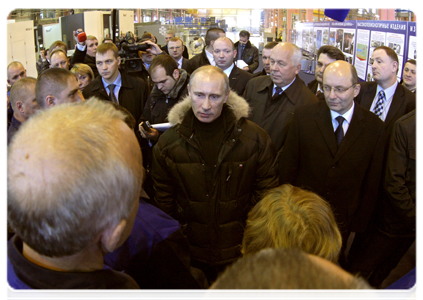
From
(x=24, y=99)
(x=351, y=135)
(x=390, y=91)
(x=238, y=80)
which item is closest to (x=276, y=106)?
(x=351, y=135)

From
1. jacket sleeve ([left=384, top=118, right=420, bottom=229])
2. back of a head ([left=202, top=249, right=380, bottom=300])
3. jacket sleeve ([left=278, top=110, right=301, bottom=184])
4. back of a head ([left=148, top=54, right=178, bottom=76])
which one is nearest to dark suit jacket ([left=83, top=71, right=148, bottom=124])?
back of a head ([left=148, top=54, right=178, bottom=76])

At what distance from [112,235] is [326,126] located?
1958 mm

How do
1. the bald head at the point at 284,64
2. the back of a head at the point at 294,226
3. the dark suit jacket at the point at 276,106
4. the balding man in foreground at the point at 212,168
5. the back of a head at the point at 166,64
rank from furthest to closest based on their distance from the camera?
the back of a head at the point at 166,64 → the bald head at the point at 284,64 → the dark suit jacket at the point at 276,106 → the balding man in foreground at the point at 212,168 → the back of a head at the point at 294,226

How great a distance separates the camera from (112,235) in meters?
0.76

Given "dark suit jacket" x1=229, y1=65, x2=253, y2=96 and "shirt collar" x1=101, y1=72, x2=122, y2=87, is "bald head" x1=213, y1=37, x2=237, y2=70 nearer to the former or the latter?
"dark suit jacket" x1=229, y1=65, x2=253, y2=96

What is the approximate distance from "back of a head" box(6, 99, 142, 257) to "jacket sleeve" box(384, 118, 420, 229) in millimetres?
2096

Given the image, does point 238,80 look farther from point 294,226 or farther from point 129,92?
point 294,226

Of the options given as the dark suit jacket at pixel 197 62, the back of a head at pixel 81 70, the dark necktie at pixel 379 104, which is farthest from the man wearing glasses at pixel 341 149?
the dark suit jacket at pixel 197 62

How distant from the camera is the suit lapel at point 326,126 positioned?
7.82 ft

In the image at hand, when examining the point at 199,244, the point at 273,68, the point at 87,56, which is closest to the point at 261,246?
the point at 199,244

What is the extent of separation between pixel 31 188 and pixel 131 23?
9.94m

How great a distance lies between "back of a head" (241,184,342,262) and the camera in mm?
1067

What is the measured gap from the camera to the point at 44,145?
670 mm

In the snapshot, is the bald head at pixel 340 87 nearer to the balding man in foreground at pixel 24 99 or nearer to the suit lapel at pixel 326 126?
the suit lapel at pixel 326 126
